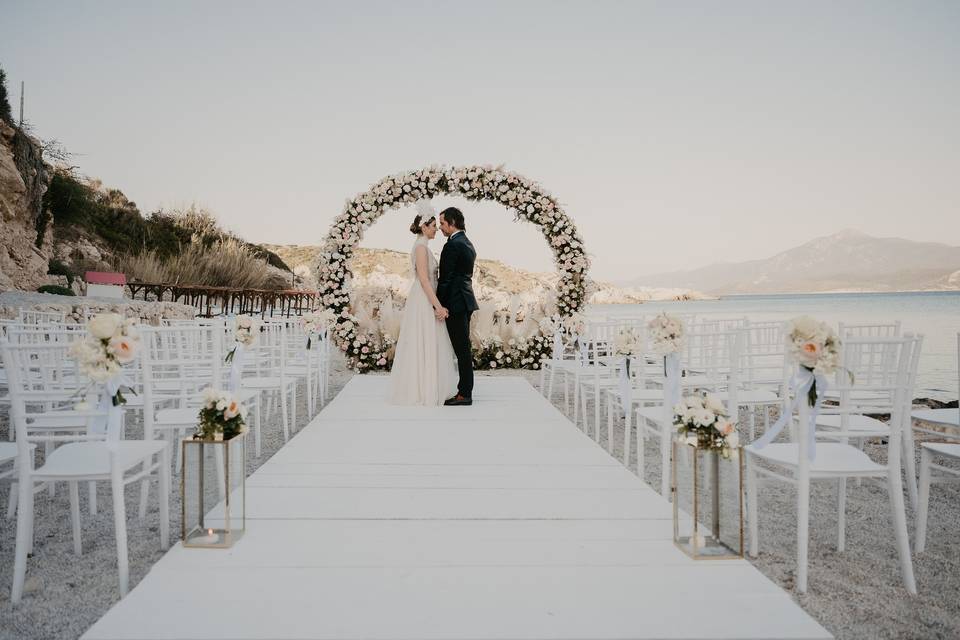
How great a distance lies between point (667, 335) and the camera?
3.23m

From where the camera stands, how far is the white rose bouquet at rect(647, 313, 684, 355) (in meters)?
3.22

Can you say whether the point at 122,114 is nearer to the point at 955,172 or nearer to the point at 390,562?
the point at 390,562

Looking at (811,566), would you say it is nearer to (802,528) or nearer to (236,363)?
(802,528)

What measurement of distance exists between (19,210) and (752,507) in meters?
12.0

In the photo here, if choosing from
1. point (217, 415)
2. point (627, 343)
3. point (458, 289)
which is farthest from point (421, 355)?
point (217, 415)

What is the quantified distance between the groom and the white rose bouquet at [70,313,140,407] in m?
3.42

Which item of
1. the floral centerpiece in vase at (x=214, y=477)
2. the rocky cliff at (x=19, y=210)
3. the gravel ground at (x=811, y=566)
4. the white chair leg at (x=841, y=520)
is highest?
the rocky cliff at (x=19, y=210)

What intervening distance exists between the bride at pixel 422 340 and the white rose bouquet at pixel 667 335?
2634 millimetres

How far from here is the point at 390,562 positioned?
207cm

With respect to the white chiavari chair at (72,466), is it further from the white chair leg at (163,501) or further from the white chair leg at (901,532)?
the white chair leg at (901,532)

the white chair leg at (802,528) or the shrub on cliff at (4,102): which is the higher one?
the shrub on cliff at (4,102)

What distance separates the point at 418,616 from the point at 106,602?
147cm

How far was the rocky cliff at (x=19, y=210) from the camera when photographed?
9.54 metres

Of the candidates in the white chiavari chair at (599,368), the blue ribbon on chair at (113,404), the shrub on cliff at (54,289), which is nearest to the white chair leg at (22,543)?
the blue ribbon on chair at (113,404)
